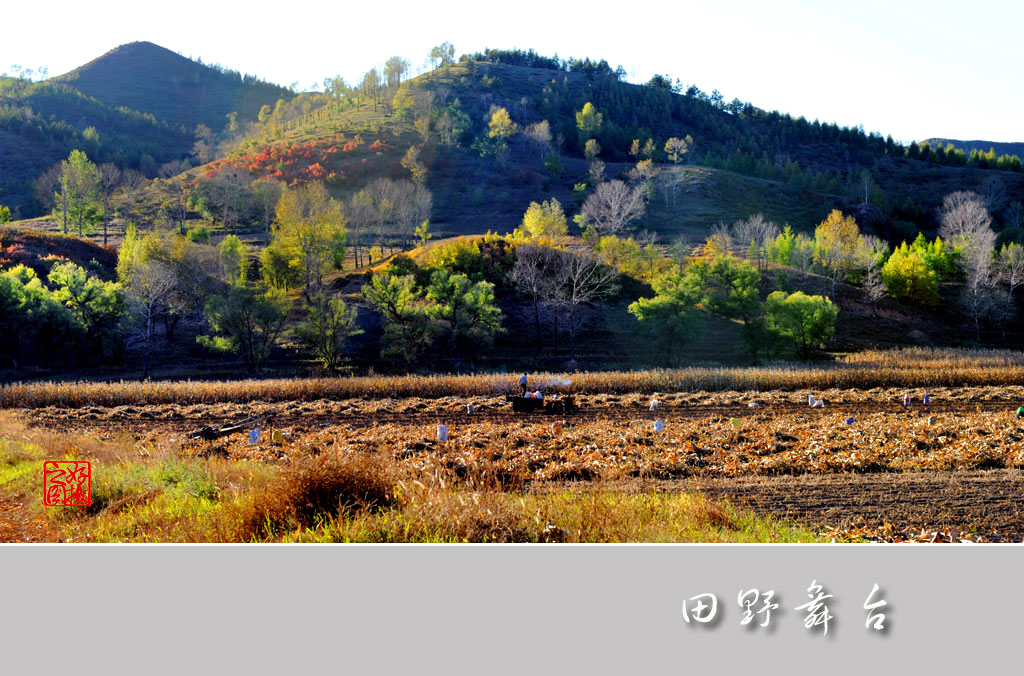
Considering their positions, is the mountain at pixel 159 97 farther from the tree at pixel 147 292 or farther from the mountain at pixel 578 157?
the tree at pixel 147 292

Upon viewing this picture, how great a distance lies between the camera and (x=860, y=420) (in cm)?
2019

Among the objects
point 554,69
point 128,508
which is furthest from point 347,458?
point 554,69

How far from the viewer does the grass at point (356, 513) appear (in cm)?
686

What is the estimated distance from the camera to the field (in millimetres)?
7715

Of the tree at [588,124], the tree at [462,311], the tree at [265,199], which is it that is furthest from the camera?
the tree at [588,124]

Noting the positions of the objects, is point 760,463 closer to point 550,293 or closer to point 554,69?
point 550,293

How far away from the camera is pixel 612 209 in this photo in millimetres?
73188

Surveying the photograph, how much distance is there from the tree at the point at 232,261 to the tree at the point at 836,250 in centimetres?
5652

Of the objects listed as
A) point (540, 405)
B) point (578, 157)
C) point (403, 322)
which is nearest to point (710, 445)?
point (540, 405)

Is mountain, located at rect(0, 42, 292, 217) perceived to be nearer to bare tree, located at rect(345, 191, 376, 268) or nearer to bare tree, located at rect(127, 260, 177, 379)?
bare tree, located at rect(345, 191, 376, 268)

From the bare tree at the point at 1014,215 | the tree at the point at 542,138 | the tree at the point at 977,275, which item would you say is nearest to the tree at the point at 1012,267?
the tree at the point at 977,275

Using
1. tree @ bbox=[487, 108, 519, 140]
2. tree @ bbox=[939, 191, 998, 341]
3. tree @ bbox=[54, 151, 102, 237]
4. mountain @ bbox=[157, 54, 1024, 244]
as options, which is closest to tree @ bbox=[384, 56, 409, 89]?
mountain @ bbox=[157, 54, 1024, 244]

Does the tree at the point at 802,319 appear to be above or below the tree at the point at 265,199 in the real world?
below

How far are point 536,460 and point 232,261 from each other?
4605 centimetres
